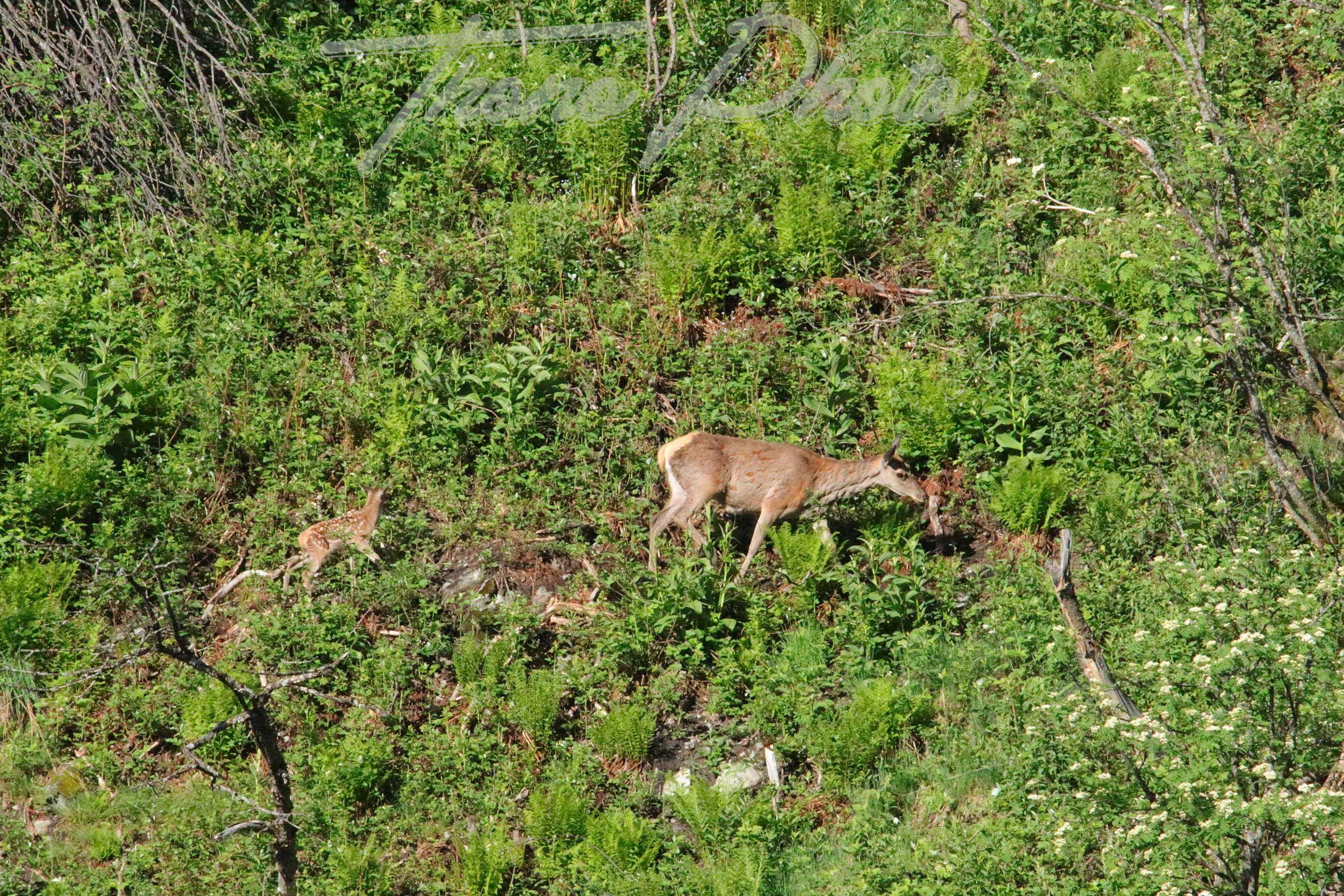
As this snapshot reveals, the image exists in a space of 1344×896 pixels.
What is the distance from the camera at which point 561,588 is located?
987 centimetres

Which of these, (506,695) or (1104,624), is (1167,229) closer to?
(1104,624)

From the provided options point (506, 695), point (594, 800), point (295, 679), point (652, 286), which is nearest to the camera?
point (295, 679)

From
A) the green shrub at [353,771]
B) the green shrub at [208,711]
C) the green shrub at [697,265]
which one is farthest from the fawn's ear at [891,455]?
the green shrub at [208,711]

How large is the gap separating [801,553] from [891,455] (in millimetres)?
993

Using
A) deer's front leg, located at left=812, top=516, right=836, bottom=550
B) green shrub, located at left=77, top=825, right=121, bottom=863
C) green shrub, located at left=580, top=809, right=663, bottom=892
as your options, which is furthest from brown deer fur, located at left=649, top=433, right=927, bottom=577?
green shrub, located at left=77, top=825, right=121, bottom=863

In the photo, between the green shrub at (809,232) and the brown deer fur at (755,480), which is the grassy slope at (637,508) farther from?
the brown deer fur at (755,480)

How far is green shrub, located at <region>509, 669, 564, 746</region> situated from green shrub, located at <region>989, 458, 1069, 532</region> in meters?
3.26

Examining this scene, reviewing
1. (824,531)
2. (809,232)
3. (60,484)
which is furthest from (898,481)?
(60,484)

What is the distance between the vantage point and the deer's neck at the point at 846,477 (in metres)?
9.79

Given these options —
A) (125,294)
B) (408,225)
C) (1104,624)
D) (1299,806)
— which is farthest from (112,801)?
(1299,806)

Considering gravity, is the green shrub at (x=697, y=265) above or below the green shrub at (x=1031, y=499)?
above

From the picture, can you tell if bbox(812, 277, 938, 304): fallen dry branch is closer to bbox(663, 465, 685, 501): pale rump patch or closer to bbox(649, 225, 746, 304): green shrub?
bbox(649, 225, 746, 304): green shrub

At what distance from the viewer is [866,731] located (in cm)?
836

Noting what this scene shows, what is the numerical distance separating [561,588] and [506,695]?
98cm
